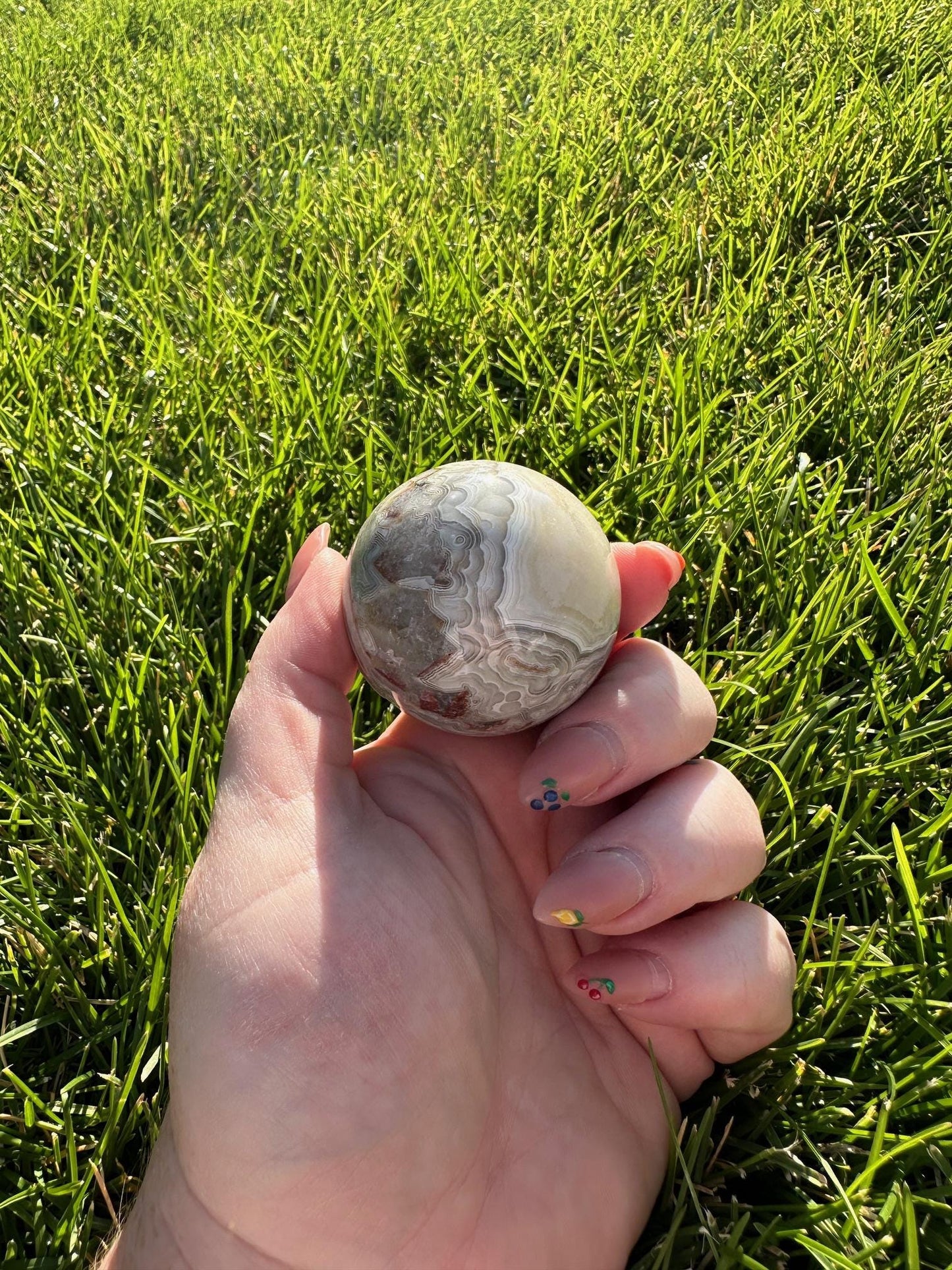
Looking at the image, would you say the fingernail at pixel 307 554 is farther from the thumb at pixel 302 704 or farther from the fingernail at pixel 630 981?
the fingernail at pixel 630 981

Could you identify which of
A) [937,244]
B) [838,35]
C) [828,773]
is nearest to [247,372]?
[828,773]

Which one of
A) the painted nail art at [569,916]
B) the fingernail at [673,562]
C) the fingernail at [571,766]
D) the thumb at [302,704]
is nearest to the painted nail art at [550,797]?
the fingernail at [571,766]

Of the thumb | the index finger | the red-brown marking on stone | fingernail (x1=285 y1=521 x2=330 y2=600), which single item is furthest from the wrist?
the index finger

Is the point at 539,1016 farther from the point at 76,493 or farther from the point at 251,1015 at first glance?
the point at 76,493

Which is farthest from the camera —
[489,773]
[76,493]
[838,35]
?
[838,35]

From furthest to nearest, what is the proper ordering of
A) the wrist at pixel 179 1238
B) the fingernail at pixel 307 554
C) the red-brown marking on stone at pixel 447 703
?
the fingernail at pixel 307 554, the red-brown marking on stone at pixel 447 703, the wrist at pixel 179 1238

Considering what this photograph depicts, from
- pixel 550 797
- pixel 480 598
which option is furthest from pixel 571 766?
→ pixel 480 598

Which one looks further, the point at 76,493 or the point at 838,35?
the point at 838,35
